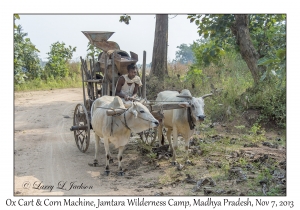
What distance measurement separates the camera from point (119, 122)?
6852 mm

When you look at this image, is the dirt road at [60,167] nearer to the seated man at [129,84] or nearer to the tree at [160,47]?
the seated man at [129,84]

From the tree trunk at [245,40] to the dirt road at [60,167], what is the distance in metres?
4.39

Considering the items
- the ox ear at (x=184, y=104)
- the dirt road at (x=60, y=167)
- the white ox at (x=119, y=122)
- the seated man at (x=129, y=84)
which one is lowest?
the dirt road at (x=60, y=167)

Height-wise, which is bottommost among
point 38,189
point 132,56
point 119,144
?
point 38,189

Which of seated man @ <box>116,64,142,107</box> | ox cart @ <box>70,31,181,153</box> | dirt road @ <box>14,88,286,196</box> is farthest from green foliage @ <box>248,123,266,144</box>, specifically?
seated man @ <box>116,64,142,107</box>

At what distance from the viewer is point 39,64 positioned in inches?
758

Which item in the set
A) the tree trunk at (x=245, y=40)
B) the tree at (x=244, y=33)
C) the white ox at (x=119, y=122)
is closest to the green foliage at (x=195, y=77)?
the tree at (x=244, y=33)

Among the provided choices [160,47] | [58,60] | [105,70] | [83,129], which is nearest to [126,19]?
[105,70]

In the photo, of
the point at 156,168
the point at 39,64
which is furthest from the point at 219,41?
the point at 39,64

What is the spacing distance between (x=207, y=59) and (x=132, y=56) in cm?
241

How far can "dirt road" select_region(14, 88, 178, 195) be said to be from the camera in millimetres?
6137

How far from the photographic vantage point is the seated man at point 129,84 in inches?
307

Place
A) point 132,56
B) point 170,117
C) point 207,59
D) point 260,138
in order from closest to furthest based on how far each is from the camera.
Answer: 1. point 170,117
2. point 132,56
3. point 260,138
4. point 207,59
